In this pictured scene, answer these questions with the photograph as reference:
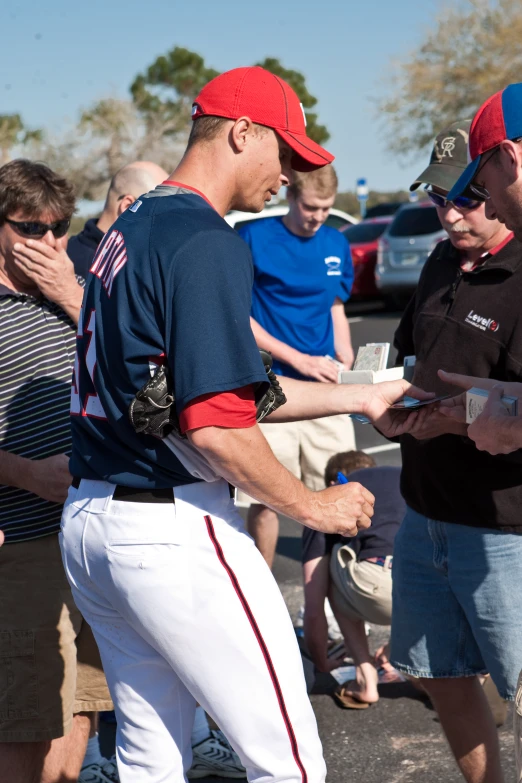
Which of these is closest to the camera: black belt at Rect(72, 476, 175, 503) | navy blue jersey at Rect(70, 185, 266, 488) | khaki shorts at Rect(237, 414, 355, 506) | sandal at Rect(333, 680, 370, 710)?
navy blue jersey at Rect(70, 185, 266, 488)

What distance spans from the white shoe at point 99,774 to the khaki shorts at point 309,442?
204 centimetres

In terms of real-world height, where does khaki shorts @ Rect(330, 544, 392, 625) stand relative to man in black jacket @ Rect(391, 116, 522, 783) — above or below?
below

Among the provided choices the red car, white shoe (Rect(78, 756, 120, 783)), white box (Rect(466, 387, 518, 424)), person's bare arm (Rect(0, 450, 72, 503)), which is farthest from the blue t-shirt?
the red car

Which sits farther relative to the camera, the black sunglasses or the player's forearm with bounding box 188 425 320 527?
the black sunglasses

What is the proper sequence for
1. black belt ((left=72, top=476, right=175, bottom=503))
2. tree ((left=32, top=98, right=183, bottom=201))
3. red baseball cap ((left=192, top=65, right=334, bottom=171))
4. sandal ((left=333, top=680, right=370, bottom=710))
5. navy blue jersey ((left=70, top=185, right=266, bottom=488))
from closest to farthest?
navy blue jersey ((left=70, top=185, right=266, bottom=488)) < black belt ((left=72, top=476, right=175, bottom=503)) < red baseball cap ((left=192, top=65, right=334, bottom=171)) < sandal ((left=333, top=680, right=370, bottom=710)) < tree ((left=32, top=98, right=183, bottom=201))

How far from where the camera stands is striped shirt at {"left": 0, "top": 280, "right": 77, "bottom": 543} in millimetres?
3125

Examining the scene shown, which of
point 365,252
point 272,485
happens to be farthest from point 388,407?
point 365,252

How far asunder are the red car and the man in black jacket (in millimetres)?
15935

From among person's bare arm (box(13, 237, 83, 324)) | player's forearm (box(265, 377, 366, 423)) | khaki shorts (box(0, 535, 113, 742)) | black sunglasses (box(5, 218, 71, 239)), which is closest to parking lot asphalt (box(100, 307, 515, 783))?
khaki shorts (box(0, 535, 113, 742))

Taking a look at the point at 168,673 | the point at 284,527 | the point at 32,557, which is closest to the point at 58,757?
the point at 32,557

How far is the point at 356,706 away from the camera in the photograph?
4.29 meters

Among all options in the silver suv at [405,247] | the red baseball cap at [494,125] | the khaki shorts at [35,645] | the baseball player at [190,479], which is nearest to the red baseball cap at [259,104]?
the baseball player at [190,479]

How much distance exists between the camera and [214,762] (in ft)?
12.6

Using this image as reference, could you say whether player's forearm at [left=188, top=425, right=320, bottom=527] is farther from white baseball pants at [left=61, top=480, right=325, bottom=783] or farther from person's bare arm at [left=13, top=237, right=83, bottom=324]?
person's bare arm at [left=13, top=237, right=83, bottom=324]
